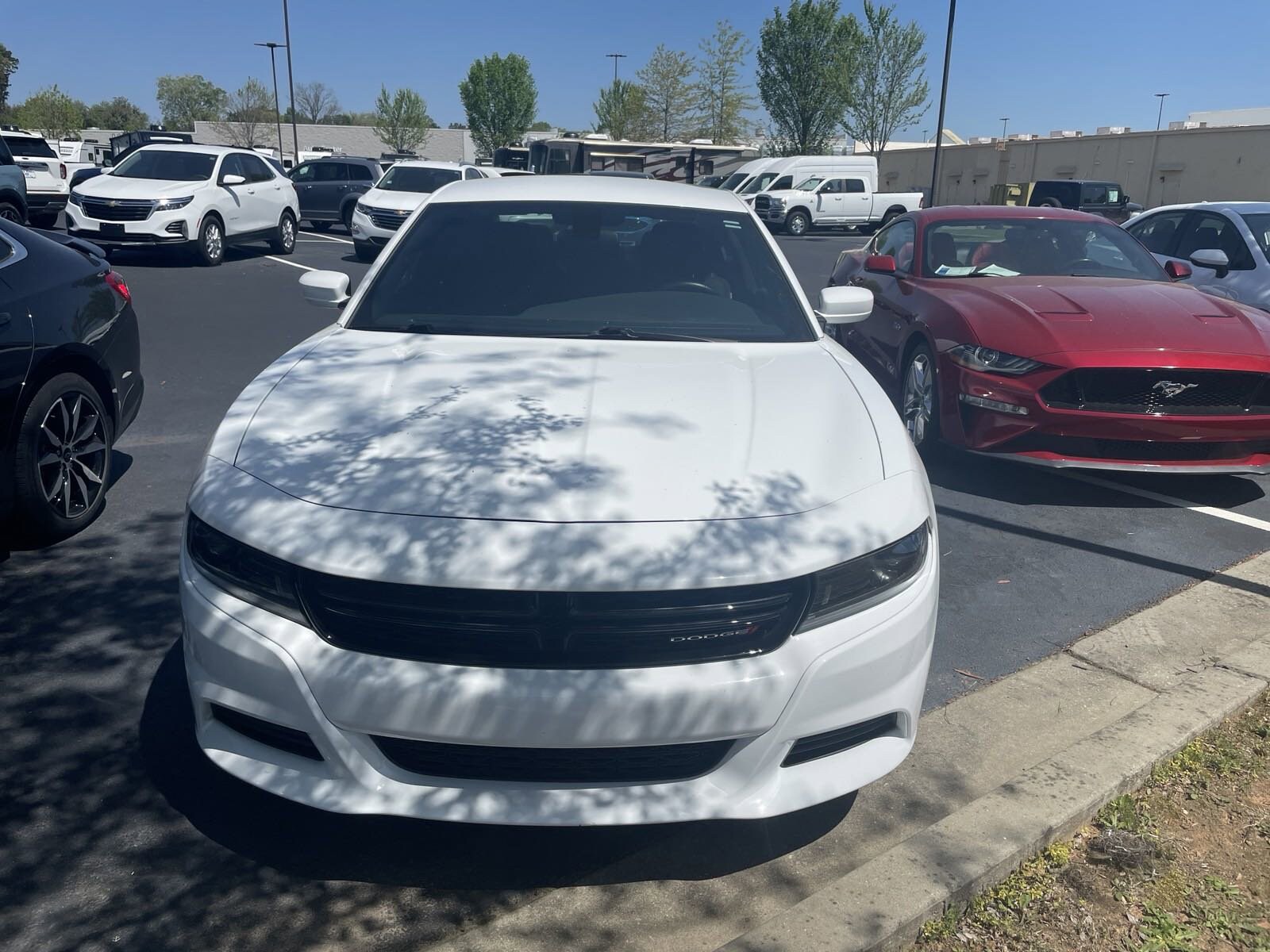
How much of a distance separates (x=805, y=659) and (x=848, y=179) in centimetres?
3199

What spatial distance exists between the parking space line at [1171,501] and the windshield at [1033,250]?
4.71ft

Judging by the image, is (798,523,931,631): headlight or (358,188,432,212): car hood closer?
(798,523,931,631): headlight

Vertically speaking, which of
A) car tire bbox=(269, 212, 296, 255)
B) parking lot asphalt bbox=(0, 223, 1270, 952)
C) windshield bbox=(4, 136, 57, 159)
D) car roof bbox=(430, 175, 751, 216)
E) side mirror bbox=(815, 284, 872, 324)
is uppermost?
windshield bbox=(4, 136, 57, 159)

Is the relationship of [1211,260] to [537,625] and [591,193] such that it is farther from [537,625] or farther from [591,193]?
[537,625]

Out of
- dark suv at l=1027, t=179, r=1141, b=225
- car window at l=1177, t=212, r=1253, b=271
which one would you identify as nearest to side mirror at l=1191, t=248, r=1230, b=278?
car window at l=1177, t=212, r=1253, b=271

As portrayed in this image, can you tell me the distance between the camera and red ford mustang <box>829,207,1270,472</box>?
17.6 feet

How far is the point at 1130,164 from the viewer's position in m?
47.2

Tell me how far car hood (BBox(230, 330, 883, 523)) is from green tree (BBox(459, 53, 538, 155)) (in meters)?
72.4

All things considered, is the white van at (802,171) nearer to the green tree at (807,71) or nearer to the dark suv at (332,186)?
the dark suv at (332,186)

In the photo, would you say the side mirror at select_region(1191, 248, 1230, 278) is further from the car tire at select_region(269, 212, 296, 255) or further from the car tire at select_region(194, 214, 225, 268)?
the car tire at select_region(269, 212, 296, 255)

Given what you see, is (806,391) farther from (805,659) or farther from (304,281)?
(304,281)

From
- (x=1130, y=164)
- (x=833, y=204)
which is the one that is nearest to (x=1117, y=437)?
(x=833, y=204)

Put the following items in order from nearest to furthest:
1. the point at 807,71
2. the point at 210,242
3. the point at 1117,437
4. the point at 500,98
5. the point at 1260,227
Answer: the point at 1117,437, the point at 1260,227, the point at 210,242, the point at 807,71, the point at 500,98

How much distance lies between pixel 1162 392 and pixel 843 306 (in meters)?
2.03
